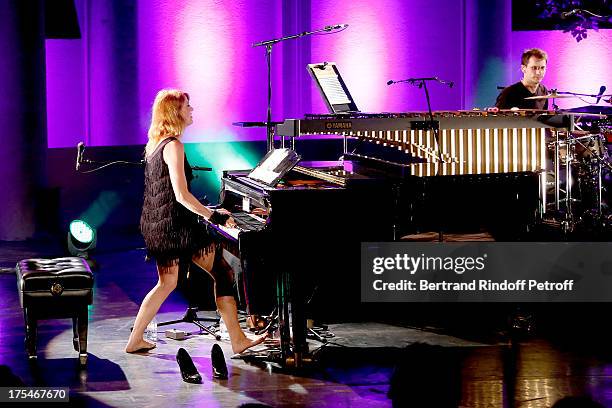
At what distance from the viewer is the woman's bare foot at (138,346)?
6.50 meters

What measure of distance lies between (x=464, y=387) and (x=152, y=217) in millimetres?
2119

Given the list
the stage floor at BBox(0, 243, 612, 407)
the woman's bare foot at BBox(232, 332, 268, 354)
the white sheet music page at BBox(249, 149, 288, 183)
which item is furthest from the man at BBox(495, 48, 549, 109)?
the woman's bare foot at BBox(232, 332, 268, 354)

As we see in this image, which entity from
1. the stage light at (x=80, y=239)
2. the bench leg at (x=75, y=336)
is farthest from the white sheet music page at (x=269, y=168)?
the stage light at (x=80, y=239)

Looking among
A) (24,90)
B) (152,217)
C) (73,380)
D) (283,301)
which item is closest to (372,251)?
(283,301)

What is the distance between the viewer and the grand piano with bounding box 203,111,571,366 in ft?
19.2

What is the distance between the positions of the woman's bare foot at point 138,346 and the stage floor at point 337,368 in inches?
1.6

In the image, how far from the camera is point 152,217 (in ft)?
21.0

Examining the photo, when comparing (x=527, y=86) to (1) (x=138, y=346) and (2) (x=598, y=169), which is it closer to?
(2) (x=598, y=169)

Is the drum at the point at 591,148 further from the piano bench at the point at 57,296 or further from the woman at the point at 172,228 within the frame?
the piano bench at the point at 57,296

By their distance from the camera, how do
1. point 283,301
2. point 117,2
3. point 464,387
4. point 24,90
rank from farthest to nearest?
1. point 117,2
2. point 24,90
3. point 283,301
4. point 464,387

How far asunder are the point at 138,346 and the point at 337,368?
129 cm

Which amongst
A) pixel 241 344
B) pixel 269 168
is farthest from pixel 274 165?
pixel 241 344

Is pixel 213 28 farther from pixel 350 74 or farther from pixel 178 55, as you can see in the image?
pixel 350 74

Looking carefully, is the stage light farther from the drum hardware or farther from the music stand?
the drum hardware
